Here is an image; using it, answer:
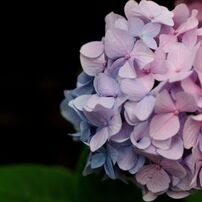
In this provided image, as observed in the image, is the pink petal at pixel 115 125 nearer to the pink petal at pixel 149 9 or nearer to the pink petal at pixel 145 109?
the pink petal at pixel 145 109

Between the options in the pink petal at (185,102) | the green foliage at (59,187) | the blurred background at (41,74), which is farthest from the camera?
the blurred background at (41,74)

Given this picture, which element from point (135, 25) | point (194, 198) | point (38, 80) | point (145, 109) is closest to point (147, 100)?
point (145, 109)

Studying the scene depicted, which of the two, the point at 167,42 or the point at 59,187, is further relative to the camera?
the point at 59,187

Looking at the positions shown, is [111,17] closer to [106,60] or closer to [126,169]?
[106,60]

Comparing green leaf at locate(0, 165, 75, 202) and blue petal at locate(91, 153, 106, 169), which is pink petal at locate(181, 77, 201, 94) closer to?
blue petal at locate(91, 153, 106, 169)

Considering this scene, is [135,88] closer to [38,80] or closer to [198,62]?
[198,62]

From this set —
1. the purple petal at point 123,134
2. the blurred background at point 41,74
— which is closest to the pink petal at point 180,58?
the purple petal at point 123,134
